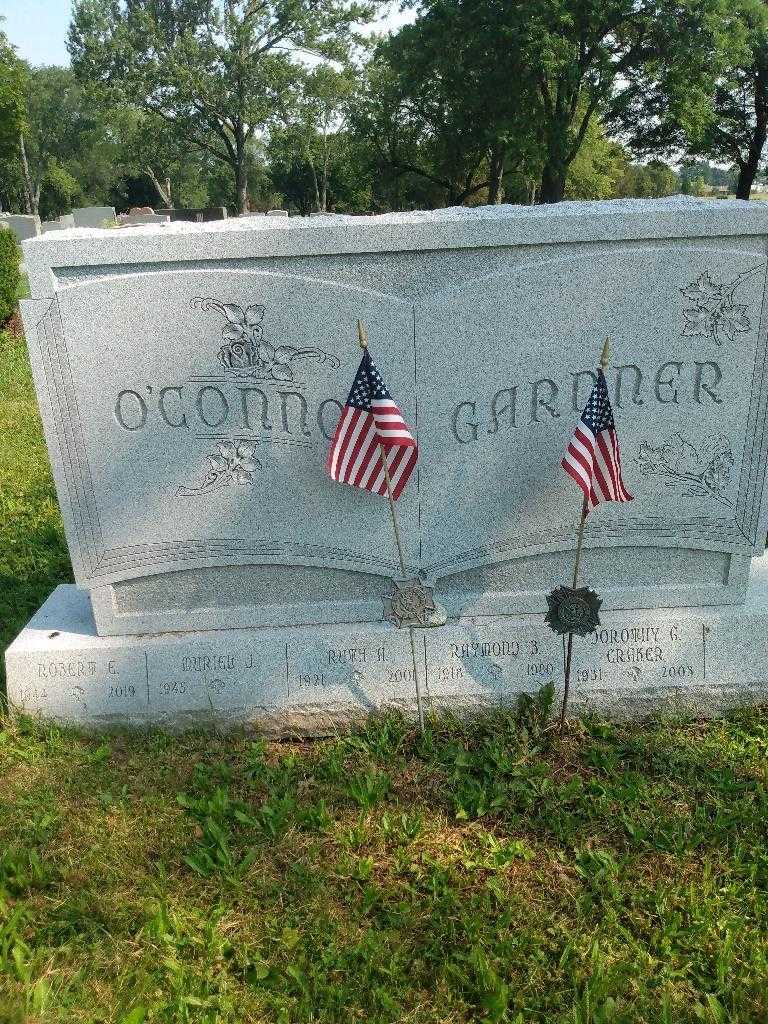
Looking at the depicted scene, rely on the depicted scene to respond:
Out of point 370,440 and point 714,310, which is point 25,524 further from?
point 714,310

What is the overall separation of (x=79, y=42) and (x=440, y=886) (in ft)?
130

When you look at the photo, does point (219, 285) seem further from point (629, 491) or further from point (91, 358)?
point (629, 491)

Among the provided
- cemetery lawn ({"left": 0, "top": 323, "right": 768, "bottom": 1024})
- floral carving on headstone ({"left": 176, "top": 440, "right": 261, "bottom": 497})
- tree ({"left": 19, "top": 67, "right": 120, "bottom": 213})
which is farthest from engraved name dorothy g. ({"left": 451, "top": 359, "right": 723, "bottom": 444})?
tree ({"left": 19, "top": 67, "right": 120, "bottom": 213})

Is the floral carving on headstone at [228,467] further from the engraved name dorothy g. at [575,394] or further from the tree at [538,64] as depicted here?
the tree at [538,64]

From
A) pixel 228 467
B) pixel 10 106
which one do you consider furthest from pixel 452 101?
pixel 228 467

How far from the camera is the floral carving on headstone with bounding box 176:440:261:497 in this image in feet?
10.6

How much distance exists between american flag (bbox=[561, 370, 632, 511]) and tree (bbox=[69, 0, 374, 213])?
112 ft

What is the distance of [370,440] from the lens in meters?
3.03

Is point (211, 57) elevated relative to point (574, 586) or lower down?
elevated

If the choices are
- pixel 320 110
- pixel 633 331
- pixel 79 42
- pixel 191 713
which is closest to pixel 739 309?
pixel 633 331

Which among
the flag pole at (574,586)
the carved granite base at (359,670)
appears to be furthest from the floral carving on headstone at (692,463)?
the carved granite base at (359,670)

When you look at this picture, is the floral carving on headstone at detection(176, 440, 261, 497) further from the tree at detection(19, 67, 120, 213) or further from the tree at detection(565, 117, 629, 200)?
the tree at detection(19, 67, 120, 213)

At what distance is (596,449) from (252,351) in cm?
135

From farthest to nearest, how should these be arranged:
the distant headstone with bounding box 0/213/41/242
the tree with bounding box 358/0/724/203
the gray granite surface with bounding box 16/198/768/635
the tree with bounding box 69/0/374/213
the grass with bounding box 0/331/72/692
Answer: the tree with bounding box 69/0/374/213, the distant headstone with bounding box 0/213/41/242, the tree with bounding box 358/0/724/203, the grass with bounding box 0/331/72/692, the gray granite surface with bounding box 16/198/768/635
